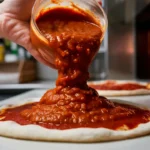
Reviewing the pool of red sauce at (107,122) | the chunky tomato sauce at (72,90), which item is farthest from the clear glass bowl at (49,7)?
the pool of red sauce at (107,122)

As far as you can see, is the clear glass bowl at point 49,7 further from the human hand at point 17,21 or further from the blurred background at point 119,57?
the blurred background at point 119,57

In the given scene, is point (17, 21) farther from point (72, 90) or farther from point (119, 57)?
point (119, 57)

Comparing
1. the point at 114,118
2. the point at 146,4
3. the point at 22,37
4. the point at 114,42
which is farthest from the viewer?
the point at 114,42

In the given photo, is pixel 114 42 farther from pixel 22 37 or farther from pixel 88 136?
pixel 88 136

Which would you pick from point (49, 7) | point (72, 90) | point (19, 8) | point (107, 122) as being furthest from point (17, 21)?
point (107, 122)

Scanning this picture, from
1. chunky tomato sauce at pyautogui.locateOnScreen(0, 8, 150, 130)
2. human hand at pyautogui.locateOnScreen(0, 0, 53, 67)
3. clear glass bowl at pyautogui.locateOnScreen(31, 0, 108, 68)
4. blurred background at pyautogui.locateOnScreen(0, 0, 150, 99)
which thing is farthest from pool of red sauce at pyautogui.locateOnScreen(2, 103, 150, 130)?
blurred background at pyautogui.locateOnScreen(0, 0, 150, 99)

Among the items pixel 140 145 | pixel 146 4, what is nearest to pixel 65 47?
pixel 140 145
